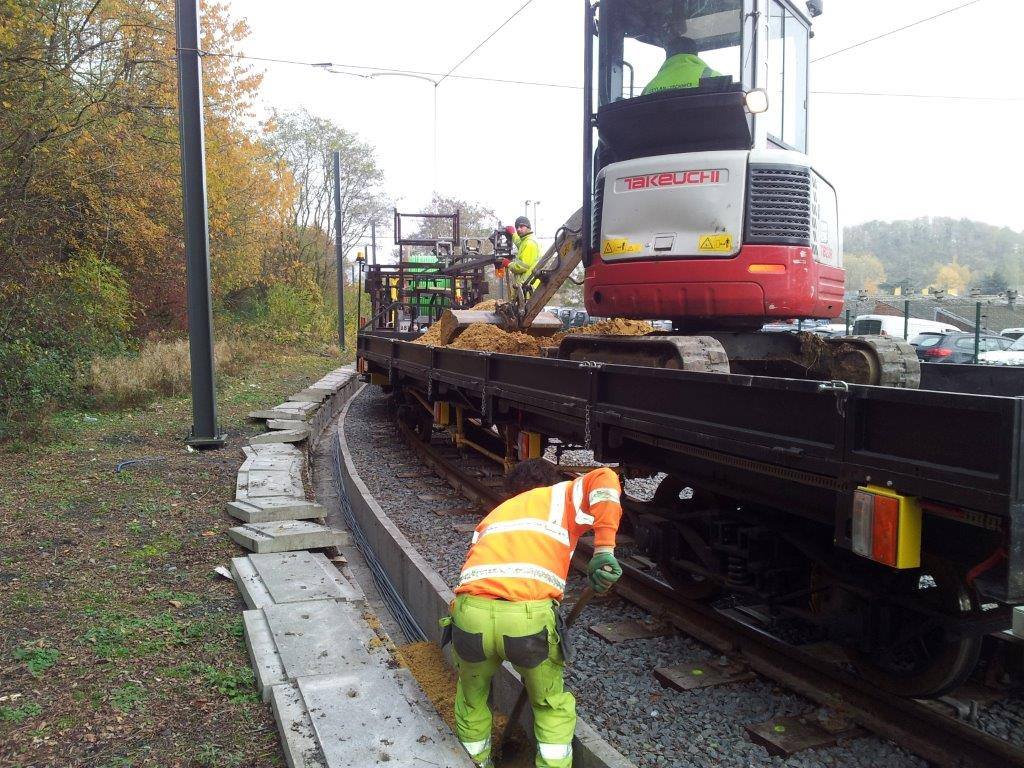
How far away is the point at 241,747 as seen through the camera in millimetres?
3164

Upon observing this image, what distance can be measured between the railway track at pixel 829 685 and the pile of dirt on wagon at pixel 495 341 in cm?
255

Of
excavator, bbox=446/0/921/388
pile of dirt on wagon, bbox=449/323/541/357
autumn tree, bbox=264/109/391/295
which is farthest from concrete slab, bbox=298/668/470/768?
autumn tree, bbox=264/109/391/295

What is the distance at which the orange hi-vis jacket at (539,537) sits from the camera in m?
3.06

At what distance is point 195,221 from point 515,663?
856 cm

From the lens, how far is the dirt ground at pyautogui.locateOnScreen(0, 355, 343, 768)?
321cm

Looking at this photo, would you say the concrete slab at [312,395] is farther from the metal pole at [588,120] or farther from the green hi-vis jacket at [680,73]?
the green hi-vis jacket at [680,73]

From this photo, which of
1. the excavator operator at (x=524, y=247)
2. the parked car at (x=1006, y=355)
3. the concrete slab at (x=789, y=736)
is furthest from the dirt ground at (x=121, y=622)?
the parked car at (x=1006, y=355)

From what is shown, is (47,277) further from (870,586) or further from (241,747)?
(870,586)

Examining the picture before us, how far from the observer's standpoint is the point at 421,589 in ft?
17.3

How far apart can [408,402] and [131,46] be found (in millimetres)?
7726

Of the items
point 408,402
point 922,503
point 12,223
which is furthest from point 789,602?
point 12,223

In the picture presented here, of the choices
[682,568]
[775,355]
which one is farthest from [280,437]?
[775,355]

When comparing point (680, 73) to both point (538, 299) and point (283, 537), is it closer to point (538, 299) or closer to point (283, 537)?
point (538, 299)

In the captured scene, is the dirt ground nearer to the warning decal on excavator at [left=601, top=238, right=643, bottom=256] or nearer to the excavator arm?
the excavator arm
